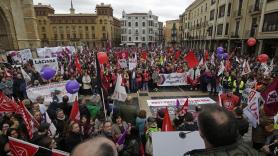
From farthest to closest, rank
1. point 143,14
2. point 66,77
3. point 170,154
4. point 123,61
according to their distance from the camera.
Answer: point 143,14 → point 123,61 → point 66,77 → point 170,154

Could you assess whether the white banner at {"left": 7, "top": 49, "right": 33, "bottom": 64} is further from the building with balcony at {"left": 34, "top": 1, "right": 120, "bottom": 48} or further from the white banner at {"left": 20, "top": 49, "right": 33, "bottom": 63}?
the building with balcony at {"left": 34, "top": 1, "right": 120, "bottom": 48}

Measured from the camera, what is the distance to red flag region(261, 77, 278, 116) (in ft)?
14.7

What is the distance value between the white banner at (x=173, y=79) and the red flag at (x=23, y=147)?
33.2 ft

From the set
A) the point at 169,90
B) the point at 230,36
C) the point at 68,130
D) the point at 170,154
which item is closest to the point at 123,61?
the point at 169,90

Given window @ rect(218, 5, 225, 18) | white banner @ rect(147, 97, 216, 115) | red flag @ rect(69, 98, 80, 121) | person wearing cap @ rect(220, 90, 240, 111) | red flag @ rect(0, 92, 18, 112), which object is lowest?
white banner @ rect(147, 97, 216, 115)

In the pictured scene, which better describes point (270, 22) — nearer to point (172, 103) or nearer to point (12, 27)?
point (172, 103)

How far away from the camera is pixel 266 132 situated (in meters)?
4.79

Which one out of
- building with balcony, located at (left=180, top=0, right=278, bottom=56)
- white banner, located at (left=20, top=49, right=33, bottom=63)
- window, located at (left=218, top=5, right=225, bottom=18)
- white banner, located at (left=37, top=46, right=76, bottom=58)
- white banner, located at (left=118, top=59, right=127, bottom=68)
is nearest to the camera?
white banner, located at (left=118, top=59, right=127, bottom=68)

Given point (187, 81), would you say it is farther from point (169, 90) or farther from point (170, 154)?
point (170, 154)

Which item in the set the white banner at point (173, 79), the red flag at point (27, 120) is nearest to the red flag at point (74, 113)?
the red flag at point (27, 120)

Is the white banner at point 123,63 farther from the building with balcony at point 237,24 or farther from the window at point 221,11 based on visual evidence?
the window at point 221,11

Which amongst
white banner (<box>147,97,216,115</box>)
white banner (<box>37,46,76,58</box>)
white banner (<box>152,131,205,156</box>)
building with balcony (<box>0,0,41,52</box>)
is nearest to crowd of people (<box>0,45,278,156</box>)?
white banner (<box>152,131,205,156</box>)

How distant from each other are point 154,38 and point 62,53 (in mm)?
77158

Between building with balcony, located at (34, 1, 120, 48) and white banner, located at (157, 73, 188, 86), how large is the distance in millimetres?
60611
